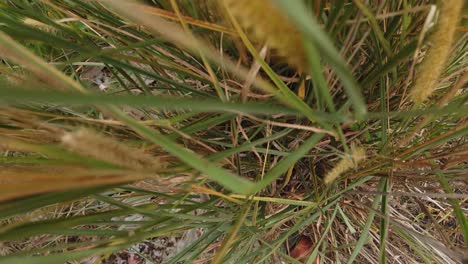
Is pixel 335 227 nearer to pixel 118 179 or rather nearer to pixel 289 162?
pixel 289 162

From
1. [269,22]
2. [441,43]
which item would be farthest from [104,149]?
[441,43]

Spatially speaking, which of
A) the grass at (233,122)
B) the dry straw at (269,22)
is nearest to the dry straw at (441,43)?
the grass at (233,122)

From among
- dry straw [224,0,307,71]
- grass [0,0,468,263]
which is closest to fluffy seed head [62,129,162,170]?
grass [0,0,468,263]

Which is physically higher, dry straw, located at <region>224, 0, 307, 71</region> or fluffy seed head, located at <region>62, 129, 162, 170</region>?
dry straw, located at <region>224, 0, 307, 71</region>

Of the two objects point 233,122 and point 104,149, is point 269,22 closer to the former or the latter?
point 104,149

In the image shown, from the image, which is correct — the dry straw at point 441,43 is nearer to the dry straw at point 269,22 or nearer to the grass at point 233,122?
the grass at point 233,122

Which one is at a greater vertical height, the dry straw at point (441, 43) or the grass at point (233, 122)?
the dry straw at point (441, 43)

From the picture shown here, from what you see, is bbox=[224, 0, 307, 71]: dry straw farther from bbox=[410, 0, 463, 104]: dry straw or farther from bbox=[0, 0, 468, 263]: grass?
bbox=[410, 0, 463, 104]: dry straw
